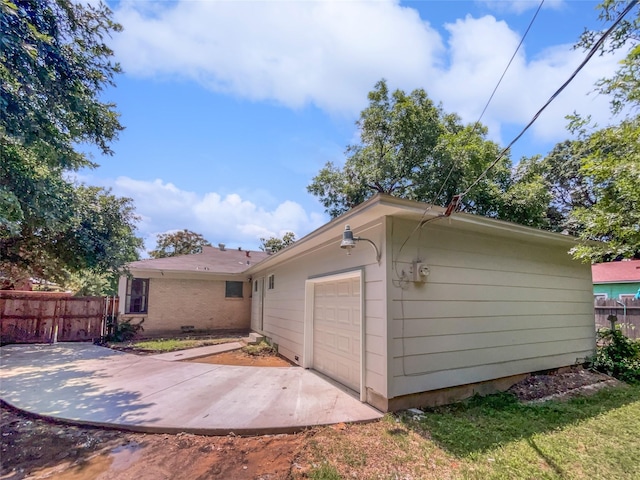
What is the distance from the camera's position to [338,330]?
19.2 ft

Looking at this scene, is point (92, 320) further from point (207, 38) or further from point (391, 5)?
point (391, 5)

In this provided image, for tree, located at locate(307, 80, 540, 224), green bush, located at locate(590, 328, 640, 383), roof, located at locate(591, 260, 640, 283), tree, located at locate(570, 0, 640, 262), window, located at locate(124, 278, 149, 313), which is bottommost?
green bush, located at locate(590, 328, 640, 383)

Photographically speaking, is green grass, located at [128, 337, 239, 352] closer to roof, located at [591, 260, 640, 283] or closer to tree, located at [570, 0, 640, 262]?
tree, located at [570, 0, 640, 262]

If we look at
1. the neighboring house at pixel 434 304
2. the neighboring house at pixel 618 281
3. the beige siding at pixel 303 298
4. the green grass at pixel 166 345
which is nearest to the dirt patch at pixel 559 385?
the neighboring house at pixel 434 304

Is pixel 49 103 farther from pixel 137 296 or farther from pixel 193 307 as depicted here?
pixel 193 307

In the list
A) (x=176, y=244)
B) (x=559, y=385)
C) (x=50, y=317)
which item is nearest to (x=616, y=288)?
(x=559, y=385)

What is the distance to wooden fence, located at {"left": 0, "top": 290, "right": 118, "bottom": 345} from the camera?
10258 millimetres

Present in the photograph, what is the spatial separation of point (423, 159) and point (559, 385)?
909 cm

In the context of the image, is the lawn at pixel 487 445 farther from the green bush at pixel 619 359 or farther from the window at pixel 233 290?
the window at pixel 233 290

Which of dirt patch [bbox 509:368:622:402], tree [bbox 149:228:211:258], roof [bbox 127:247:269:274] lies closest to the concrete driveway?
dirt patch [bbox 509:368:622:402]

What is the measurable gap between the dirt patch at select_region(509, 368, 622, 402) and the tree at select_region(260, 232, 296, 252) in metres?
26.3

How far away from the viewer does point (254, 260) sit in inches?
653

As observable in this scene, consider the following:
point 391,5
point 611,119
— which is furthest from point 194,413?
point 611,119

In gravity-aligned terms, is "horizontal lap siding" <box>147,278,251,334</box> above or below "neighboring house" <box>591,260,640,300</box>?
below
